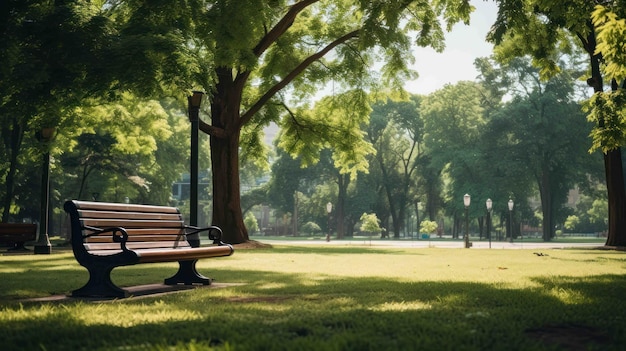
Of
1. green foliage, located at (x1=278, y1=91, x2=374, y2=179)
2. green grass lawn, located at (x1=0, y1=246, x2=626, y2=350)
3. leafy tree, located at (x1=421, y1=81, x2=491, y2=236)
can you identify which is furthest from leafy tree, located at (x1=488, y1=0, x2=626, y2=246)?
leafy tree, located at (x1=421, y1=81, x2=491, y2=236)

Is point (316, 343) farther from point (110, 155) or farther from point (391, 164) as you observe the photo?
point (391, 164)

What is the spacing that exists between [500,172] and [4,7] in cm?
5200

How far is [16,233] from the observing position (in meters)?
22.2

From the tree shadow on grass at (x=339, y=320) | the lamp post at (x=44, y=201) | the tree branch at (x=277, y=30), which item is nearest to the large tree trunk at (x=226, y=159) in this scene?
the tree branch at (x=277, y=30)

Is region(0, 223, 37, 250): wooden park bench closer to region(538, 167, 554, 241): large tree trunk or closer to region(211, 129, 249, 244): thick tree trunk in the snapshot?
region(211, 129, 249, 244): thick tree trunk

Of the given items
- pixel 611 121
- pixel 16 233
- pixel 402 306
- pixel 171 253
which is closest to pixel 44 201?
pixel 16 233

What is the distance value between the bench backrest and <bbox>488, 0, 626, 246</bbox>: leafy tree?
23.1 feet

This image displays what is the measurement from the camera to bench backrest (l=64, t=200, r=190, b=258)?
7.84 metres

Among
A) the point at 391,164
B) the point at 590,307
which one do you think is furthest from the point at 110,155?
the point at 391,164

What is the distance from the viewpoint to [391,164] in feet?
237

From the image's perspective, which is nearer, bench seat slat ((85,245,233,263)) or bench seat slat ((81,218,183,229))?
bench seat slat ((85,245,233,263))

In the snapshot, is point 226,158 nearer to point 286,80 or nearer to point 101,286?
point 286,80

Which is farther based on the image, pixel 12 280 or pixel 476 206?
pixel 476 206

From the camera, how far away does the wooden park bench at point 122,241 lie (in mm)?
7809
